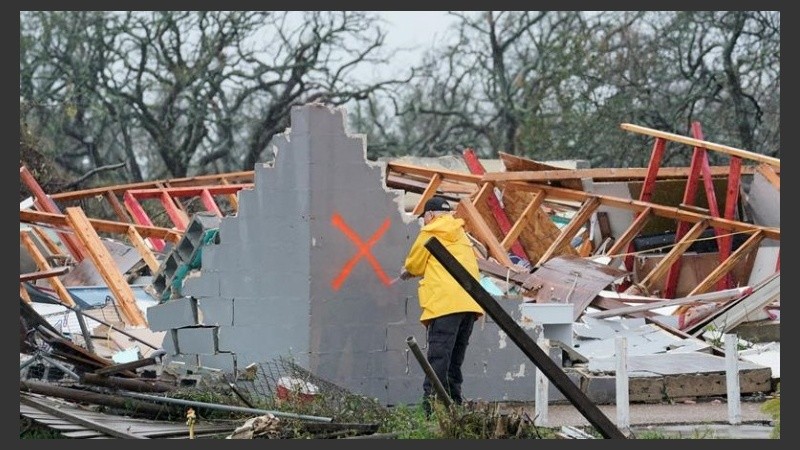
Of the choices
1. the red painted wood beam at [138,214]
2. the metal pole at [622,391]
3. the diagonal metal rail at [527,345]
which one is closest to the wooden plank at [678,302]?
the metal pole at [622,391]

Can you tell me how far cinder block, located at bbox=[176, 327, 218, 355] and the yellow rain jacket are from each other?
1.98m

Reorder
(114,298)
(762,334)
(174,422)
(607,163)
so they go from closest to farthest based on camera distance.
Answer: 1. (174,422)
2. (762,334)
3. (114,298)
4. (607,163)

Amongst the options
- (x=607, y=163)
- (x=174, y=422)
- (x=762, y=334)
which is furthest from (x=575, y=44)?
(x=174, y=422)

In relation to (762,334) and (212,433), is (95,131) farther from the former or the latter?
(212,433)

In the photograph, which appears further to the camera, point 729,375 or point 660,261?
point 660,261

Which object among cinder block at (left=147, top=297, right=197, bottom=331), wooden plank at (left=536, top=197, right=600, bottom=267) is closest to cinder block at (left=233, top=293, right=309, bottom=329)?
cinder block at (left=147, top=297, right=197, bottom=331)

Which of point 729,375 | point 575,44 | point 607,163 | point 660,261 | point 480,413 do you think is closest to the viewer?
point 480,413

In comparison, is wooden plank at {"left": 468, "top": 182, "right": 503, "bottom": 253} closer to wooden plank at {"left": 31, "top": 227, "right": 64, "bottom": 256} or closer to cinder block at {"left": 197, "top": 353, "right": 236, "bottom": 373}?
wooden plank at {"left": 31, "top": 227, "right": 64, "bottom": 256}

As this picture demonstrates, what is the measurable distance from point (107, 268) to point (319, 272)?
5139 millimetres

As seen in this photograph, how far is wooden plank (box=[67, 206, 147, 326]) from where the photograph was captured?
52.9 ft

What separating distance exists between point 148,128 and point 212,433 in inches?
1104

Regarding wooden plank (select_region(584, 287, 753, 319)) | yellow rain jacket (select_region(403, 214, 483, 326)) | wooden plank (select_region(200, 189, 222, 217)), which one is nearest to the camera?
yellow rain jacket (select_region(403, 214, 483, 326))

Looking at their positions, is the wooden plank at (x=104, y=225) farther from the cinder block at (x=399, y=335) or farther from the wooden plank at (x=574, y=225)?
the cinder block at (x=399, y=335)

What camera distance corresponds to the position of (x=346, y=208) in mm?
12516
